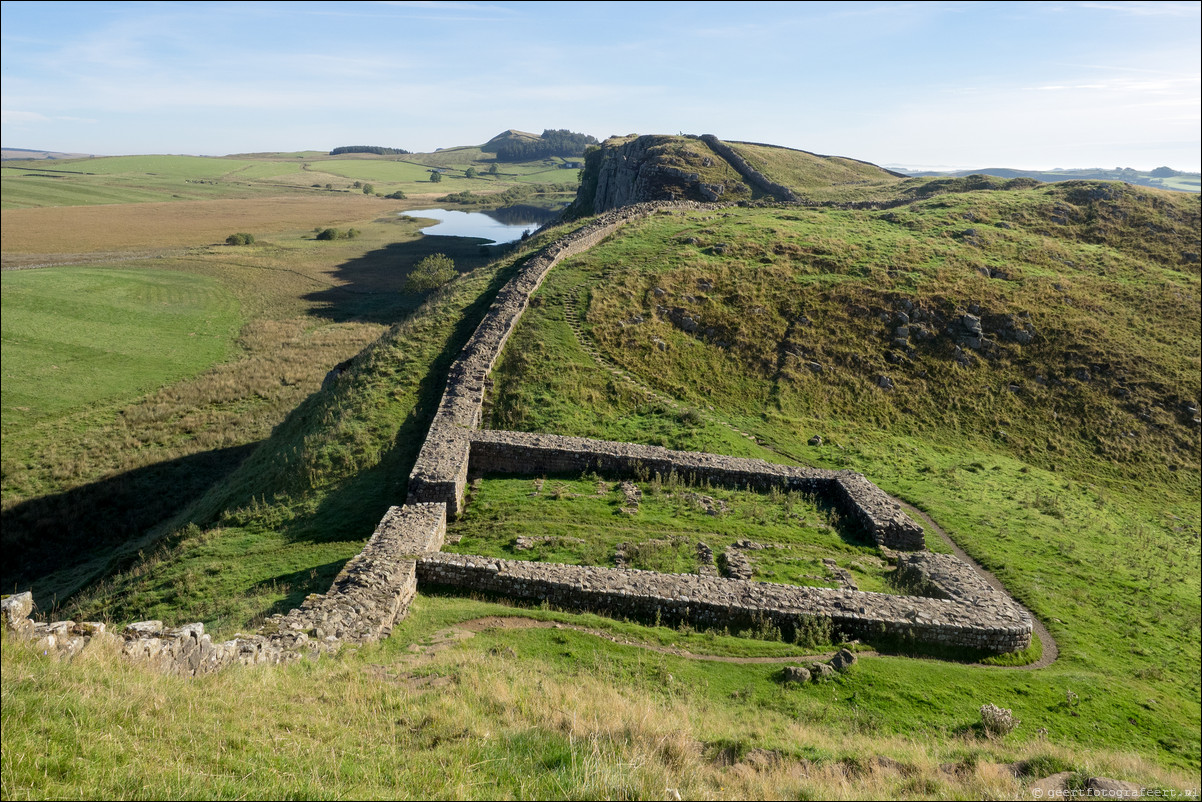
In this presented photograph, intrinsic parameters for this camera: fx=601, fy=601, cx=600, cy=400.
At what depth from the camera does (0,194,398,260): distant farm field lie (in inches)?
767

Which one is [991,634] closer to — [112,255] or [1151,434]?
[1151,434]

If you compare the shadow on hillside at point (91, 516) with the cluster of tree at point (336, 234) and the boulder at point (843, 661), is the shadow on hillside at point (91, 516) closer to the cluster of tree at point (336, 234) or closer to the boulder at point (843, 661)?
the boulder at point (843, 661)

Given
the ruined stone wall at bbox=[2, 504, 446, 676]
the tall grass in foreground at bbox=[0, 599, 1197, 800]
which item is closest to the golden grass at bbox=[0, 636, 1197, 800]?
the tall grass in foreground at bbox=[0, 599, 1197, 800]

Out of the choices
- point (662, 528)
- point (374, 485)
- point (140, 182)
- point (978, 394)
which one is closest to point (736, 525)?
point (662, 528)

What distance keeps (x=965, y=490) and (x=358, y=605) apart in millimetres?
23808

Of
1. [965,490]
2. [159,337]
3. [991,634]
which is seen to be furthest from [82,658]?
[159,337]

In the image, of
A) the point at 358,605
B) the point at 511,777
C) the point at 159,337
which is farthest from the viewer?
the point at 159,337

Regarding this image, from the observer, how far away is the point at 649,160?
76875 mm

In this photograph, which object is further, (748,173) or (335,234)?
(335,234)

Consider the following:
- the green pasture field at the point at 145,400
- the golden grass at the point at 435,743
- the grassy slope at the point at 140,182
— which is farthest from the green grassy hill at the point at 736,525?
the grassy slope at the point at 140,182

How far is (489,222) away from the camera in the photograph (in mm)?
148500

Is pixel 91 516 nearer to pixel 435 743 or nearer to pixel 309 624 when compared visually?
pixel 309 624

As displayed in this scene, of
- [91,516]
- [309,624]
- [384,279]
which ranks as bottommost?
[91,516]

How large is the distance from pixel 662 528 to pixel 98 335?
173ft
